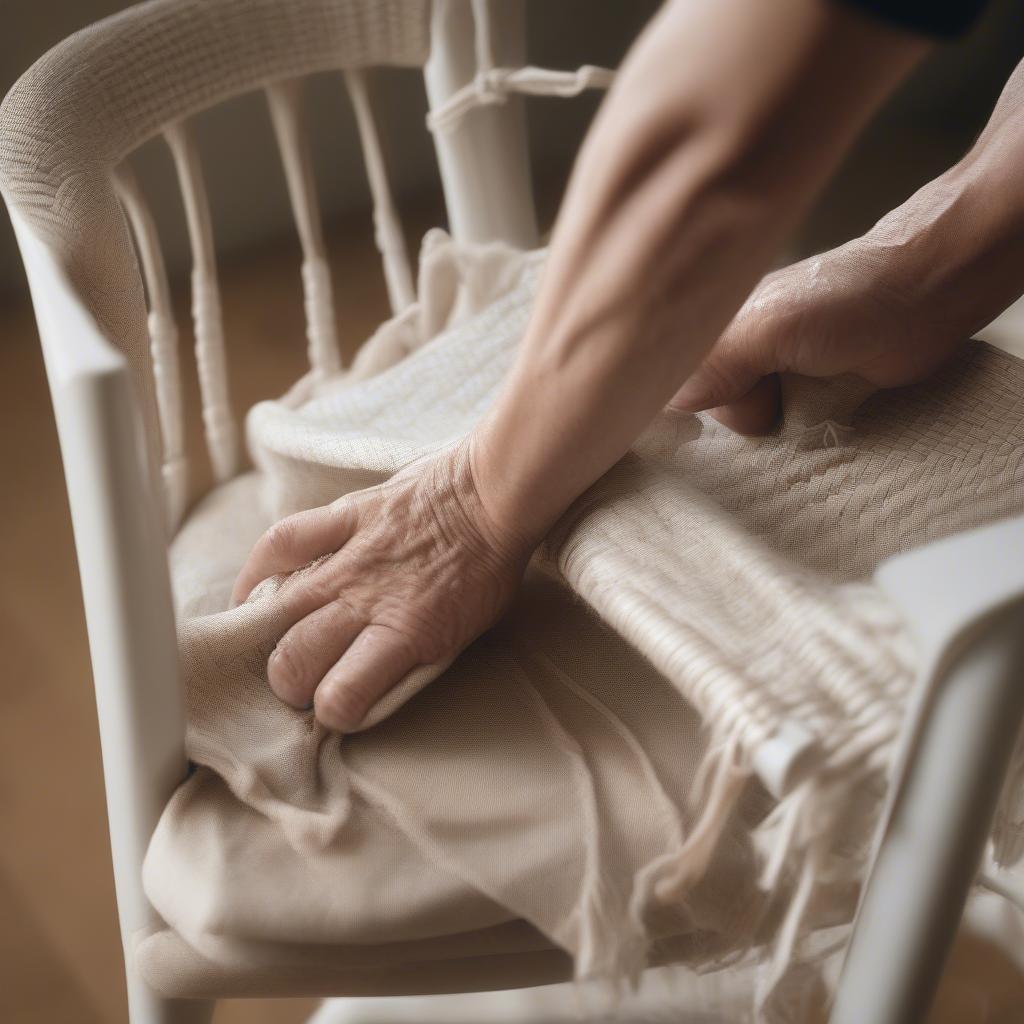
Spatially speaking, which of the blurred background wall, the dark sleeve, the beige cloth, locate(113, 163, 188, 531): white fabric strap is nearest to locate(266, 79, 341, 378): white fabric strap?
locate(113, 163, 188, 531): white fabric strap

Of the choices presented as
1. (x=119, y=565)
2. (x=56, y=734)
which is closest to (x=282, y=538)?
(x=119, y=565)

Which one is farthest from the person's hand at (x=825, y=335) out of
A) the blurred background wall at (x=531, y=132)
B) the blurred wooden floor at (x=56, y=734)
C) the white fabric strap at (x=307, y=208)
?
the blurred background wall at (x=531, y=132)

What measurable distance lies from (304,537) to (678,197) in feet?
0.91

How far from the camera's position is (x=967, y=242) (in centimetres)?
59

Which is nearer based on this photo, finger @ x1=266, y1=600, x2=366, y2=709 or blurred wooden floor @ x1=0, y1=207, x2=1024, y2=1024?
finger @ x1=266, y1=600, x2=366, y2=709

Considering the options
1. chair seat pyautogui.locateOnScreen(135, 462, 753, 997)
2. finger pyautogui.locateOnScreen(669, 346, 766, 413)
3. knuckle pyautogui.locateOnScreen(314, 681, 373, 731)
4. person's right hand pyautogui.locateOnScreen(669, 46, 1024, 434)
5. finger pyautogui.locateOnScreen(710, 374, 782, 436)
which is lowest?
chair seat pyautogui.locateOnScreen(135, 462, 753, 997)

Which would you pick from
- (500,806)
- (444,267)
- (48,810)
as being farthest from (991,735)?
(48,810)

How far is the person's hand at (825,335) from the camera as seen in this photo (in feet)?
1.86

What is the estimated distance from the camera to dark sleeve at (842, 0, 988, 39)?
1.14 ft

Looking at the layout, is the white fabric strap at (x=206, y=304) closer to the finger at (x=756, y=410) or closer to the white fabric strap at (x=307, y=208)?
the white fabric strap at (x=307, y=208)

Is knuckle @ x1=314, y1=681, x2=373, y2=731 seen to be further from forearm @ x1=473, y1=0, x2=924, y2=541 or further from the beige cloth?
forearm @ x1=473, y1=0, x2=924, y2=541

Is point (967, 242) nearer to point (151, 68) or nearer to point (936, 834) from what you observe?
point (936, 834)

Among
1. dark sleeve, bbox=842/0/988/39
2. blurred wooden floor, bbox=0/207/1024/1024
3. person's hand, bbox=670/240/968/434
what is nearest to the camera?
dark sleeve, bbox=842/0/988/39

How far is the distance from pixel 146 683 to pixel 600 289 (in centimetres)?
25
